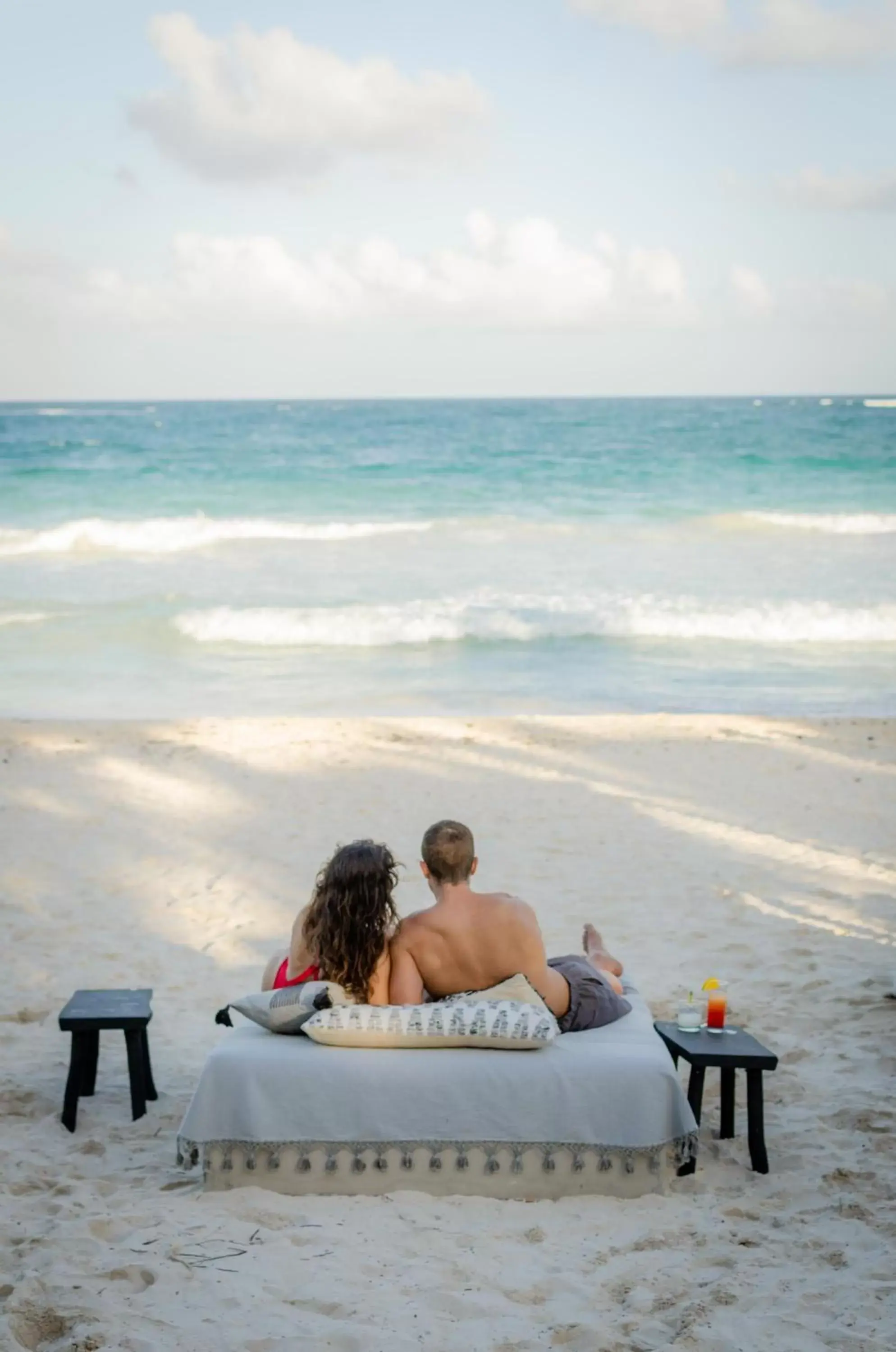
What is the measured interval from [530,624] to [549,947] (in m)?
9.72

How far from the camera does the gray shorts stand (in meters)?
4.09

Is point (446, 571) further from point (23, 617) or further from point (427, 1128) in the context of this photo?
point (427, 1128)

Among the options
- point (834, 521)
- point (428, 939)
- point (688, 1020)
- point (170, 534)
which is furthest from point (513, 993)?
point (834, 521)

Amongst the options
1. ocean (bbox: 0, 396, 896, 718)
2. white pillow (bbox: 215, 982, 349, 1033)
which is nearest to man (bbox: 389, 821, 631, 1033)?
white pillow (bbox: 215, 982, 349, 1033)

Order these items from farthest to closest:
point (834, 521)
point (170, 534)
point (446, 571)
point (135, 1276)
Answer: point (834, 521)
point (170, 534)
point (446, 571)
point (135, 1276)

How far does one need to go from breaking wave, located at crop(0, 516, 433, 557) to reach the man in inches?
718

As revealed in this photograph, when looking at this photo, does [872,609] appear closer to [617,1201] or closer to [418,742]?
[418,742]

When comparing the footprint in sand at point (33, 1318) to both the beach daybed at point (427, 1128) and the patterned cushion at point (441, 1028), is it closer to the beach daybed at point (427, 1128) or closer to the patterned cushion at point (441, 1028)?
the beach daybed at point (427, 1128)

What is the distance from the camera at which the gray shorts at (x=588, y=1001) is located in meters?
4.09

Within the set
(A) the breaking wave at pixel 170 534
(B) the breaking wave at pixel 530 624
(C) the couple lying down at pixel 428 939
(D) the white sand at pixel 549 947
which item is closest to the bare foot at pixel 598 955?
(C) the couple lying down at pixel 428 939

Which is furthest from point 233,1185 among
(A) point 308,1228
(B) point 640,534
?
(B) point 640,534

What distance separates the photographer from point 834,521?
2397 cm

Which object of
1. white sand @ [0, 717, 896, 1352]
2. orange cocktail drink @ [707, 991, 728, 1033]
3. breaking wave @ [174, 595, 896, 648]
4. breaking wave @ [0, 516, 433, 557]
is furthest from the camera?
breaking wave @ [0, 516, 433, 557]

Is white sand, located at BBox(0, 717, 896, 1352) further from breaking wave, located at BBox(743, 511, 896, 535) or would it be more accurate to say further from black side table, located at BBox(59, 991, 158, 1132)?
breaking wave, located at BBox(743, 511, 896, 535)
